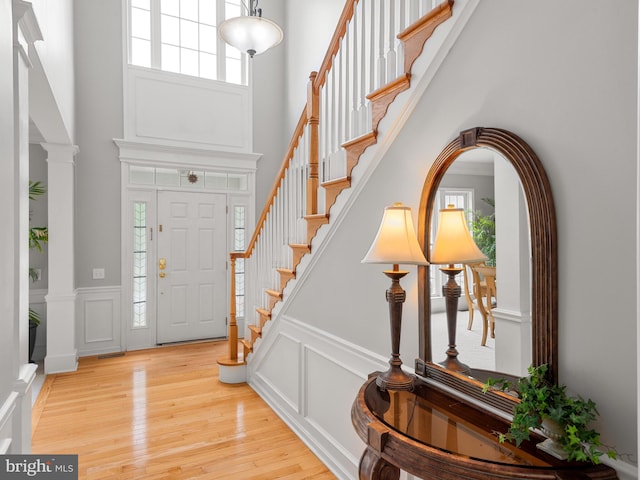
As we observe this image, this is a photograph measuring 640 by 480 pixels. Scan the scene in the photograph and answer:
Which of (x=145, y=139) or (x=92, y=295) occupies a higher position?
(x=145, y=139)

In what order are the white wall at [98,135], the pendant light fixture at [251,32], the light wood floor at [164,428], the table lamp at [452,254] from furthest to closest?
the white wall at [98,135], the pendant light fixture at [251,32], the light wood floor at [164,428], the table lamp at [452,254]

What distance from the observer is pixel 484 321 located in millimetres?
1495

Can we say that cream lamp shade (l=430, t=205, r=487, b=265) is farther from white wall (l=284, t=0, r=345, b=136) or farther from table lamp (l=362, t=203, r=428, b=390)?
white wall (l=284, t=0, r=345, b=136)

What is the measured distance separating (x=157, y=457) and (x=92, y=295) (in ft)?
9.09

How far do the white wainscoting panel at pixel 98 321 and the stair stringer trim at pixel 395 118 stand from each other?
3.08m

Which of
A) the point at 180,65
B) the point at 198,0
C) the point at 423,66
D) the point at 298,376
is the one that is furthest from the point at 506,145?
the point at 198,0

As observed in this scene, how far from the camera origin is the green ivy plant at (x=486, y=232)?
4.75 ft

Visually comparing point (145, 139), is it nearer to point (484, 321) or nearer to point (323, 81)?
point (323, 81)

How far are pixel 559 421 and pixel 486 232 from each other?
25.6 inches

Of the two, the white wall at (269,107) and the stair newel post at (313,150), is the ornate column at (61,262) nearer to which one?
the white wall at (269,107)

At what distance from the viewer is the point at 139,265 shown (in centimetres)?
501

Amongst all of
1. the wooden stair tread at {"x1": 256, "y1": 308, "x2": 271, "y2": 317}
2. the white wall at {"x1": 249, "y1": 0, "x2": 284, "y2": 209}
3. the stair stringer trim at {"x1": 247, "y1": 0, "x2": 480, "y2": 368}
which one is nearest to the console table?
the stair stringer trim at {"x1": 247, "y1": 0, "x2": 480, "y2": 368}

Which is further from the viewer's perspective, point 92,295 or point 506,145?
point 92,295

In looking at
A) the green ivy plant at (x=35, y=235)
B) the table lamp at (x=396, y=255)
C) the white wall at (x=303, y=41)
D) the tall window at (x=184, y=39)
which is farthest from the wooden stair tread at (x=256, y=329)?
the tall window at (x=184, y=39)
